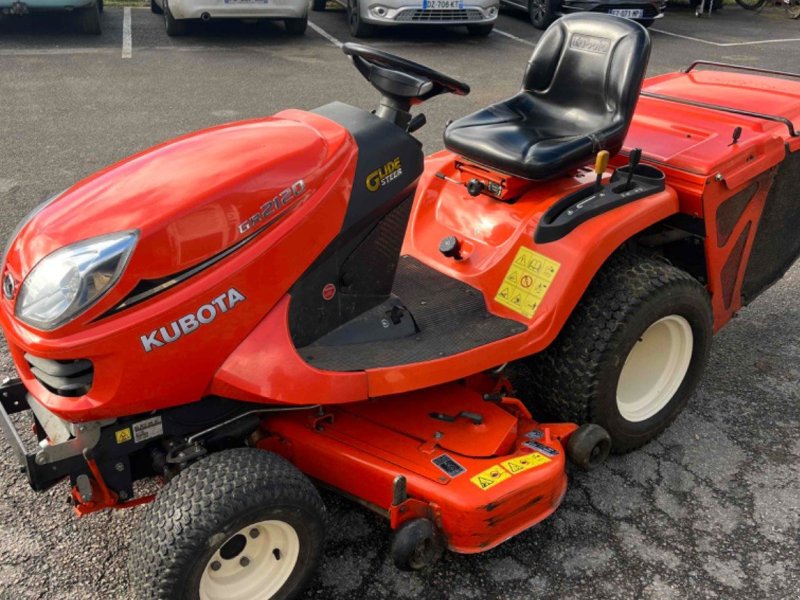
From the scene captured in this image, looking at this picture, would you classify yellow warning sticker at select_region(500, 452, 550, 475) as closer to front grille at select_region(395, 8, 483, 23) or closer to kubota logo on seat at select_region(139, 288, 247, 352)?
kubota logo on seat at select_region(139, 288, 247, 352)

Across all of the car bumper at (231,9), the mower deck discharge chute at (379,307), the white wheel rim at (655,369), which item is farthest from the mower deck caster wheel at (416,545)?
the car bumper at (231,9)

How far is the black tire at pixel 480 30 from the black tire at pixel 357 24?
119 centimetres

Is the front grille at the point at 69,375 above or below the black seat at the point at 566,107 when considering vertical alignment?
below

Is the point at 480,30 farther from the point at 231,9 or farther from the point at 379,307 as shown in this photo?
the point at 379,307

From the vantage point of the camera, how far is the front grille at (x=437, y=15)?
28.4 feet

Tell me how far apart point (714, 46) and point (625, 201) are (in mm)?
8289

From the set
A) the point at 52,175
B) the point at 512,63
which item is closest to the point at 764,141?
the point at 52,175

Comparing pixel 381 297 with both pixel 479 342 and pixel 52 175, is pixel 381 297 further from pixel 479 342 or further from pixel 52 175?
pixel 52 175

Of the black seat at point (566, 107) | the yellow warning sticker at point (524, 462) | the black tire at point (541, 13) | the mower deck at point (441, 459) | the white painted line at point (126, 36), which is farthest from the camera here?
the black tire at point (541, 13)

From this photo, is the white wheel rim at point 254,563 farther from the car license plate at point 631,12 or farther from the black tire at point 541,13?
the black tire at point 541,13

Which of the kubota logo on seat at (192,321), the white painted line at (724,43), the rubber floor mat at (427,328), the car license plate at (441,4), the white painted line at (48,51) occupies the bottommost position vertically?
the white painted line at (48,51)

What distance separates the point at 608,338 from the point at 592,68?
1.09 m

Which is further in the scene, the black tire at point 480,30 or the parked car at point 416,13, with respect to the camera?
the black tire at point 480,30

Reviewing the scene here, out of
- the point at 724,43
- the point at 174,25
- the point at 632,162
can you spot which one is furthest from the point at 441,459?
the point at 724,43
